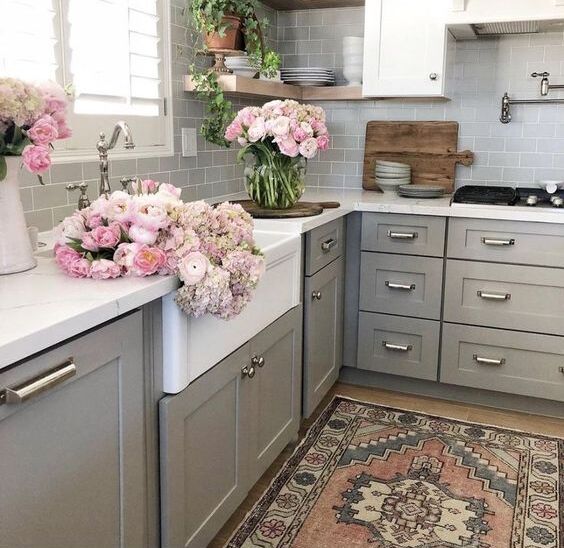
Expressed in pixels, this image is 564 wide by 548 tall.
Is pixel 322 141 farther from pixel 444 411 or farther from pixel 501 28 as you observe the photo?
pixel 444 411

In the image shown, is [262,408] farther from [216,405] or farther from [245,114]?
[245,114]

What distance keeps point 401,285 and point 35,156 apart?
2031 mm

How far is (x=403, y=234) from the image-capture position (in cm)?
311

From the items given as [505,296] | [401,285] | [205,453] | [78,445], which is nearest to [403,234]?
[401,285]

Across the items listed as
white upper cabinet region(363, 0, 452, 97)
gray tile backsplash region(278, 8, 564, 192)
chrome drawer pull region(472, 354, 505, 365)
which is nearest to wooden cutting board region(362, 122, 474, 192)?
gray tile backsplash region(278, 8, 564, 192)

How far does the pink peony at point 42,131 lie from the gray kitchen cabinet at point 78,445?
0.43 metres

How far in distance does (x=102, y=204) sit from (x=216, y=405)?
2.13 feet

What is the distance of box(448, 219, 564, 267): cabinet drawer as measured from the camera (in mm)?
2891

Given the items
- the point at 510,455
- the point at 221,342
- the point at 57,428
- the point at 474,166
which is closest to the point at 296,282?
the point at 221,342

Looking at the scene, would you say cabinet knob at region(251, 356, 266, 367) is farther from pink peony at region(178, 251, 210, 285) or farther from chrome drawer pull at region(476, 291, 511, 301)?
chrome drawer pull at region(476, 291, 511, 301)

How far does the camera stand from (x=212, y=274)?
1566 mm

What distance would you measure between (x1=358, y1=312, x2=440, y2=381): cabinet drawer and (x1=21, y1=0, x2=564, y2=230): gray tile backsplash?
87cm

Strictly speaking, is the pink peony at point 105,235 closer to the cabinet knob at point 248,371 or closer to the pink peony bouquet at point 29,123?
the pink peony bouquet at point 29,123

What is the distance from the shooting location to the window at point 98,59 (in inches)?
79.3
